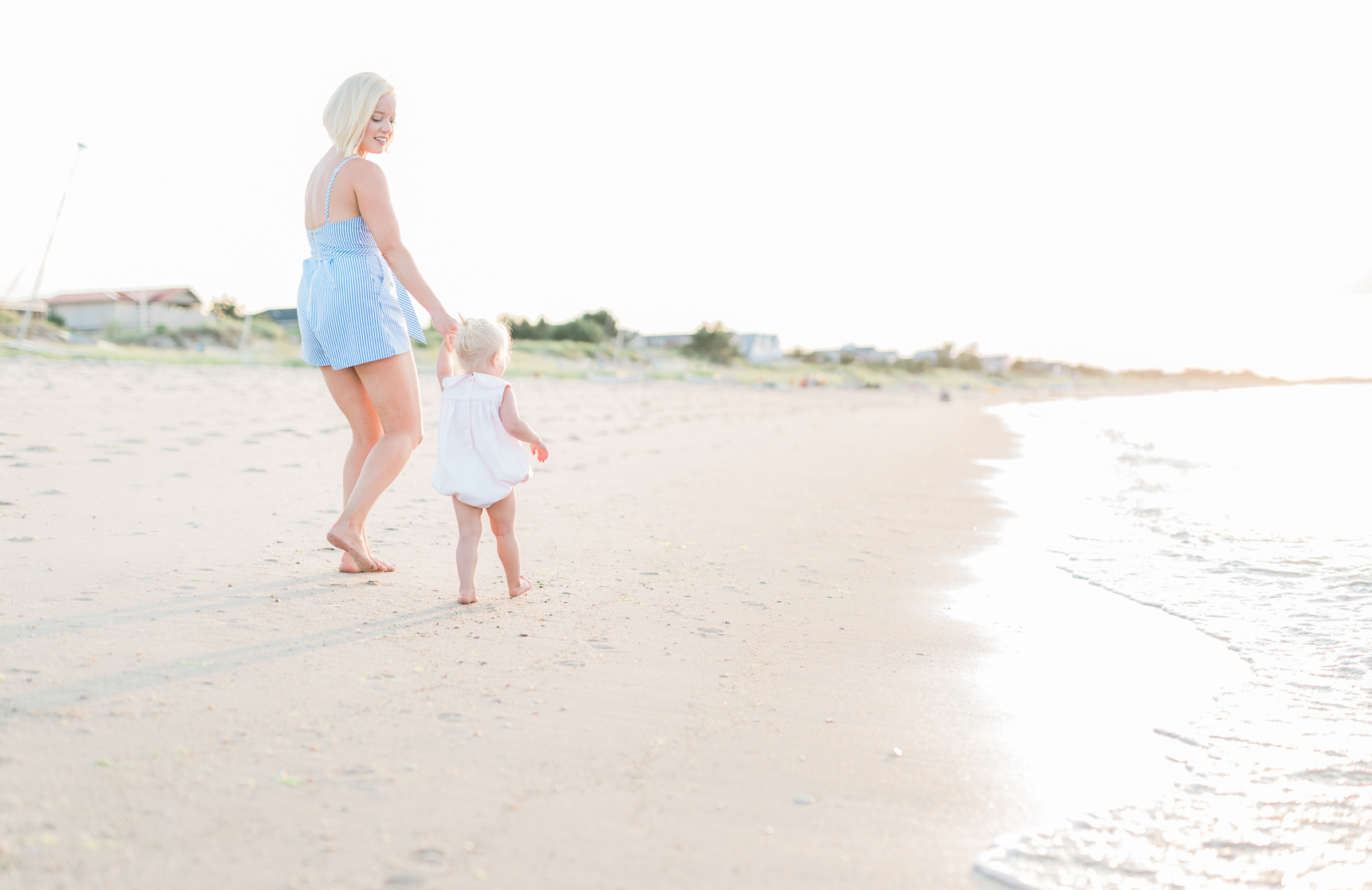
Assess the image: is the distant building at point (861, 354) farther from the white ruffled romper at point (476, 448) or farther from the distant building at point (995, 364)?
the white ruffled romper at point (476, 448)

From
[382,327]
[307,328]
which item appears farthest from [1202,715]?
[307,328]

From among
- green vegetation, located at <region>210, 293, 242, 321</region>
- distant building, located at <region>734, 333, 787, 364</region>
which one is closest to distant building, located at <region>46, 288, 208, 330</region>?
green vegetation, located at <region>210, 293, 242, 321</region>

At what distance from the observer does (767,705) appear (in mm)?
2277

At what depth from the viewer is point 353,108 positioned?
3309 mm

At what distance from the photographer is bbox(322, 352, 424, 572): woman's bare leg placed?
3361 mm

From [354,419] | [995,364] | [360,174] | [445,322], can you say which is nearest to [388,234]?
[360,174]

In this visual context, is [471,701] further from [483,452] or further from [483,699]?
[483,452]

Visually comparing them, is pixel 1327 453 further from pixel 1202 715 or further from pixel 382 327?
pixel 382 327

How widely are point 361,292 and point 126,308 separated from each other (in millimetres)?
50212

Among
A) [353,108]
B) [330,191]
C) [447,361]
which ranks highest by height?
[353,108]

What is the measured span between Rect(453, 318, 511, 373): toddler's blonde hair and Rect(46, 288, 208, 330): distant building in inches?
1796

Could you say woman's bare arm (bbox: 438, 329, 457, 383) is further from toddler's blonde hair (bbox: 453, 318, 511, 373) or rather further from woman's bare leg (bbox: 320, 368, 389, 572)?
woman's bare leg (bbox: 320, 368, 389, 572)

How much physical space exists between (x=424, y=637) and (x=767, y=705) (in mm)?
1019

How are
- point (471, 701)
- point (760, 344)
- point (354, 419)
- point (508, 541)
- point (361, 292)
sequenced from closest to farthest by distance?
point (471, 701)
point (508, 541)
point (361, 292)
point (354, 419)
point (760, 344)
